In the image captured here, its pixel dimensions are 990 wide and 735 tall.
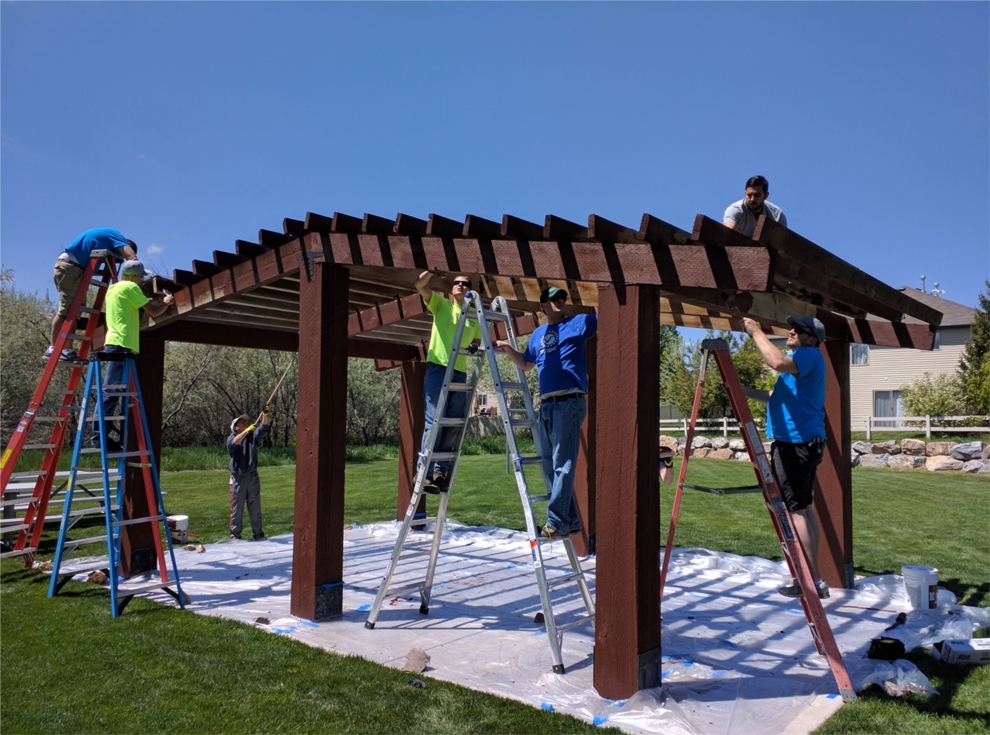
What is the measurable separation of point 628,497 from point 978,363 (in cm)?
2498

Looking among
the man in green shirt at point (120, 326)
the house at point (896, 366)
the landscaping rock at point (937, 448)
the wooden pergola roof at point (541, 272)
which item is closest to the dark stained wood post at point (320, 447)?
the wooden pergola roof at point (541, 272)

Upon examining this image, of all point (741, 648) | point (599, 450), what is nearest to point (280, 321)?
point (599, 450)

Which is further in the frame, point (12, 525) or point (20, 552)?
point (12, 525)

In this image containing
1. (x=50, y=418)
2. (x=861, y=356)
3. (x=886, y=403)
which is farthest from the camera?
(x=861, y=356)

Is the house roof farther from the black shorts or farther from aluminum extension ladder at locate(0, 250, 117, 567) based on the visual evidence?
aluminum extension ladder at locate(0, 250, 117, 567)

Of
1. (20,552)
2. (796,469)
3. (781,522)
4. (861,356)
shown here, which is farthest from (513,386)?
(861,356)

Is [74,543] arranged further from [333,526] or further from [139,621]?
[333,526]

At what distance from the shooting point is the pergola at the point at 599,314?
134 inches

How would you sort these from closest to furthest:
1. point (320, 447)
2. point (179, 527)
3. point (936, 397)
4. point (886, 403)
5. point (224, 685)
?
point (224, 685)
point (320, 447)
point (179, 527)
point (936, 397)
point (886, 403)

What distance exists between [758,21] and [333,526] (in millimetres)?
6068

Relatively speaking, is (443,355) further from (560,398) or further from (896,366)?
(896,366)

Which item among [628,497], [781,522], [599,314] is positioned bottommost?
[781,522]

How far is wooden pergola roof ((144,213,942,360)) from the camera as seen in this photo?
327 centimetres

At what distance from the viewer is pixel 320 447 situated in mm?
4938
